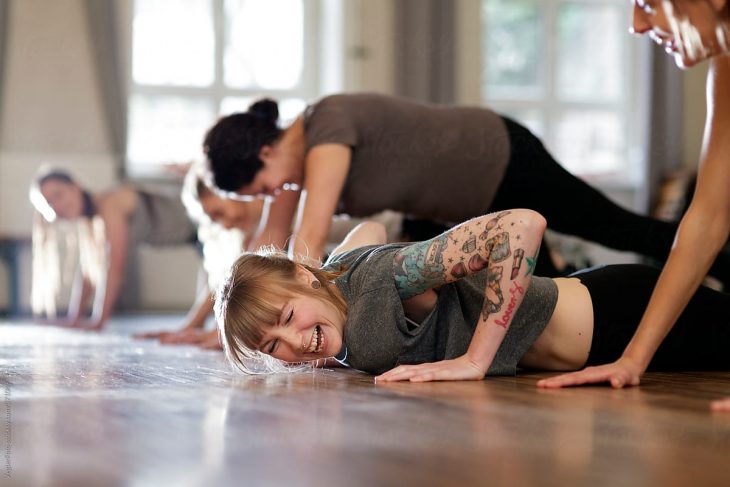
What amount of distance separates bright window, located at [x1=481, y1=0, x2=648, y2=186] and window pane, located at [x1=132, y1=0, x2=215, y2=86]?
2061mm

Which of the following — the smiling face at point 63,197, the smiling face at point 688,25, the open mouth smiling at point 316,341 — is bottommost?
the smiling face at point 63,197


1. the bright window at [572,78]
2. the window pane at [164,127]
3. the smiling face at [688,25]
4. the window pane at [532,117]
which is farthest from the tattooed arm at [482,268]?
the window pane at [532,117]

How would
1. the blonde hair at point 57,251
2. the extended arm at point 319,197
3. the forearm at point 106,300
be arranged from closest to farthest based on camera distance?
the extended arm at point 319,197, the forearm at point 106,300, the blonde hair at point 57,251

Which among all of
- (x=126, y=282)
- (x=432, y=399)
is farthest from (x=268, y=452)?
(x=126, y=282)

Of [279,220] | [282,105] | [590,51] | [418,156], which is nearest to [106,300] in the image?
[279,220]

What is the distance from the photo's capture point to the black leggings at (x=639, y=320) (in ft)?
6.65

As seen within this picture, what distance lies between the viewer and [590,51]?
7.57 meters

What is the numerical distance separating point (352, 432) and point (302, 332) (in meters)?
0.56

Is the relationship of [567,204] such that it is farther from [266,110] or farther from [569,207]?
[266,110]

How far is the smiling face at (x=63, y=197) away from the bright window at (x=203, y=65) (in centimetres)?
166

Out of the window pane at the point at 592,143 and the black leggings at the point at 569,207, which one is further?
the window pane at the point at 592,143

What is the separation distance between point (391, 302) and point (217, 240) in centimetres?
190

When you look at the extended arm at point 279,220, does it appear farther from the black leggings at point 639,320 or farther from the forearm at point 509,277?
the forearm at point 509,277

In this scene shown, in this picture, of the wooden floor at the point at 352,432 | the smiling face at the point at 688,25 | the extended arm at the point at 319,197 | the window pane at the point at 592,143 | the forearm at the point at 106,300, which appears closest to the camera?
the wooden floor at the point at 352,432
